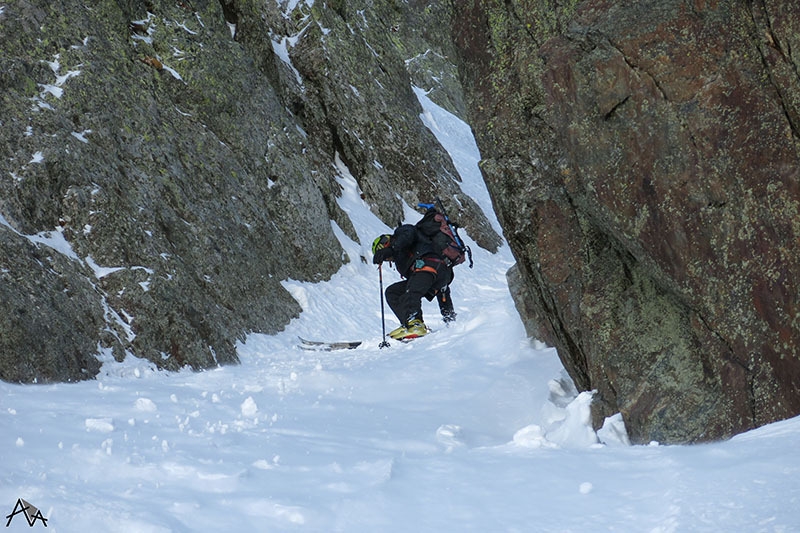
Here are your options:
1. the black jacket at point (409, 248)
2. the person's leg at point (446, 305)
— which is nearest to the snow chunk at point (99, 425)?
the black jacket at point (409, 248)

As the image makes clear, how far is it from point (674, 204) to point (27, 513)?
424 centimetres

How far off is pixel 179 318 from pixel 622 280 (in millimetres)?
6669

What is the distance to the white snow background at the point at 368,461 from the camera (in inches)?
140

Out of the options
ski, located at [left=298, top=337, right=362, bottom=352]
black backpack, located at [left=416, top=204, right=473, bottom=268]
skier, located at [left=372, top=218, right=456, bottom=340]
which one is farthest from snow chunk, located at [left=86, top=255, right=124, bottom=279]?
black backpack, located at [left=416, top=204, right=473, bottom=268]

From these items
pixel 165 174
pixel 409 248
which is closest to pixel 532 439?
pixel 409 248

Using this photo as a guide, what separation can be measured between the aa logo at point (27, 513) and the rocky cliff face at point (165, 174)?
14.3ft

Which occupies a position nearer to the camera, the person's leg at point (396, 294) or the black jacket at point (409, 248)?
the black jacket at point (409, 248)

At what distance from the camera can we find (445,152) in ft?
99.1

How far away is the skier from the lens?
12.1 metres

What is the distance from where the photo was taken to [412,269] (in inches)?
484

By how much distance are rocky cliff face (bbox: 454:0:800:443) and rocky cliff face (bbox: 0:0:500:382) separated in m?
5.48

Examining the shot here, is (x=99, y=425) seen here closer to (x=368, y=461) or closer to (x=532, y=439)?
(x=368, y=461)

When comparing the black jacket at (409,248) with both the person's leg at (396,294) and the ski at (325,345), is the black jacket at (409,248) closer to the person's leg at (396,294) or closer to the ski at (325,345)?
the person's leg at (396,294)

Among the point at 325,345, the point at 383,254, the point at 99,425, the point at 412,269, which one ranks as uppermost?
the point at 383,254
